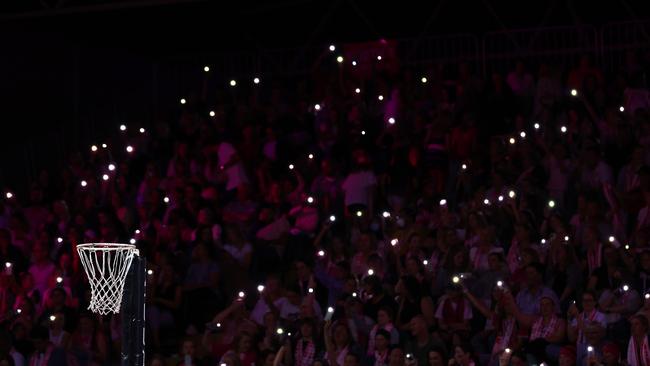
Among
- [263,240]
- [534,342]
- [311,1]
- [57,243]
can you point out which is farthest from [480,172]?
[311,1]

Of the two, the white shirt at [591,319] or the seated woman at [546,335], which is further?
the seated woman at [546,335]

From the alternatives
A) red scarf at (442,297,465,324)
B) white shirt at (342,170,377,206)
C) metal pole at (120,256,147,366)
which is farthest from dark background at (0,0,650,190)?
red scarf at (442,297,465,324)

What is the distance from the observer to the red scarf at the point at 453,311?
13.4m

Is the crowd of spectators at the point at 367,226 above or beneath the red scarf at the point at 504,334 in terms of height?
above

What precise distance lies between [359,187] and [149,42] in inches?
323

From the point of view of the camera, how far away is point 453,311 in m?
13.5

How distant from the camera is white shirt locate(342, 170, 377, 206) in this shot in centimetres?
1634

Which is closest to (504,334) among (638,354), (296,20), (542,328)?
(542,328)

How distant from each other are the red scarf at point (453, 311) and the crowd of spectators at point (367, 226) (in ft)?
0.05

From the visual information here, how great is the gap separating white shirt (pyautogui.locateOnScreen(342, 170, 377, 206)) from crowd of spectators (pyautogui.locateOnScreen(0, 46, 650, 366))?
23 mm

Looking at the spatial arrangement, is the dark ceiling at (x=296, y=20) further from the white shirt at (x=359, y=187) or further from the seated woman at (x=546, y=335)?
the seated woman at (x=546, y=335)

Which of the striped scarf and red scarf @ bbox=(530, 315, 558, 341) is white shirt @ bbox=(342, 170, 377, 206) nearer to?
the striped scarf

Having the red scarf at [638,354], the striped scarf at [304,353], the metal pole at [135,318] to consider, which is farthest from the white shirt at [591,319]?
the metal pole at [135,318]

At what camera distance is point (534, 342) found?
12.5 metres
